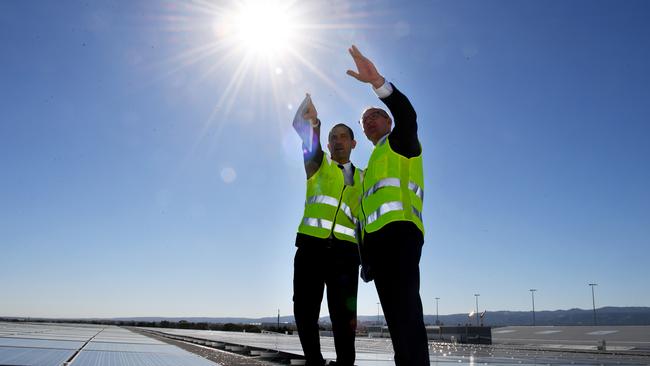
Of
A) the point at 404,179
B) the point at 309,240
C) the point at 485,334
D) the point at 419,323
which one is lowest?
the point at 485,334

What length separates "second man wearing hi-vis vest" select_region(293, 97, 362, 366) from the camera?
178 inches

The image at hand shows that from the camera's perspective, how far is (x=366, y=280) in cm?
377

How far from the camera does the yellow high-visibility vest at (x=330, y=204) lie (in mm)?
4598

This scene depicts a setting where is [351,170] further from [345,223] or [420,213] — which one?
[420,213]

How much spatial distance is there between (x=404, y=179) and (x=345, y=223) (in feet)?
4.47

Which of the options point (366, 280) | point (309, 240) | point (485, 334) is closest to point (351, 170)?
point (309, 240)

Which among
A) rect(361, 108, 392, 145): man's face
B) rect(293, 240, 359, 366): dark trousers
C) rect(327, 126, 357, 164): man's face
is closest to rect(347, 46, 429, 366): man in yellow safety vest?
rect(361, 108, 392, 145): man's face

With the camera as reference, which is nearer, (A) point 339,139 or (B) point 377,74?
(B) point 377,74

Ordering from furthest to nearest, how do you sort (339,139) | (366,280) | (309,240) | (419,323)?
(339,139)
(309,240)
(366,280)
(419,323)

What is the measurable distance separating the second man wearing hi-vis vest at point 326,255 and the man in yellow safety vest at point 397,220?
2.94 ft

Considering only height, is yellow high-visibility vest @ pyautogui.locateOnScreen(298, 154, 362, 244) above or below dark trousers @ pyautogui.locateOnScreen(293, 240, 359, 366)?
above

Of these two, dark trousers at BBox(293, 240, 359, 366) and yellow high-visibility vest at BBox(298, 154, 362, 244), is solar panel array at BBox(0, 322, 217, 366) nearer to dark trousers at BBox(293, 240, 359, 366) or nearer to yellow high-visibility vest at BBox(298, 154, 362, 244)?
dark trousers at BBox(293, 240, 359, 366)

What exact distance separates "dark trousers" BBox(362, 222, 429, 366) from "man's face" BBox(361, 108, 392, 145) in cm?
93

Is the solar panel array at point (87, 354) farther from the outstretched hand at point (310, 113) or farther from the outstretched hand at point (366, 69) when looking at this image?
the outstretched hand at point (366, 69)
